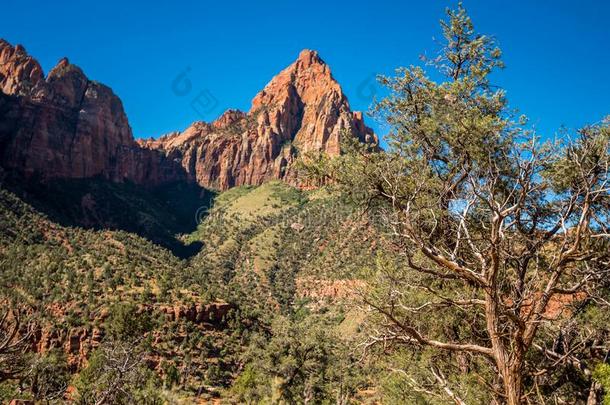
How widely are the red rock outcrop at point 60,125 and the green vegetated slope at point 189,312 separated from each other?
25957mm

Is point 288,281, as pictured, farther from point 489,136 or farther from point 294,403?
point 489,136

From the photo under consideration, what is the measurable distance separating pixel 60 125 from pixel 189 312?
5356 inches

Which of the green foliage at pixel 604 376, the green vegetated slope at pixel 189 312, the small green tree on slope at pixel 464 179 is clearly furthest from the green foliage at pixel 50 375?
the green foliage at pixel 604 376

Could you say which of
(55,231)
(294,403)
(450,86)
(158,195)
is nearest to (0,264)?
(55,231)

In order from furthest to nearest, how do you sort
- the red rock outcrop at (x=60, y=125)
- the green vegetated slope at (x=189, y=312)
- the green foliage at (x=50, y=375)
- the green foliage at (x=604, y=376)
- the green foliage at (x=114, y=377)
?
the red rock outcrop at (x=60, y=125) → the green foliage at (x=50, y=375) → the green vegetated slope at (x=189, y=312) → the green foliage at (x=114, y=377) → the green foliage at (x=604, y=376)

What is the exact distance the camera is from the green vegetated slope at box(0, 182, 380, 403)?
35.9 meters

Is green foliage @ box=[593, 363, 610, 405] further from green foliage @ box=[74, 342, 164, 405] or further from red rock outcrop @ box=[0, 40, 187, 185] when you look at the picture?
red rock outcrop @ box=[0, 40, 187, 185]

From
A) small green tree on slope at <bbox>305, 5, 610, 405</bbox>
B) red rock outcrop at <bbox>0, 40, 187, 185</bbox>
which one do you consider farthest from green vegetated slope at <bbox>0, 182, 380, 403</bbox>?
red rock outcrop at <bbox>0, 40, 187, 185</bbox>

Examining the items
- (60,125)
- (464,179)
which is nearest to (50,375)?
(464,179)

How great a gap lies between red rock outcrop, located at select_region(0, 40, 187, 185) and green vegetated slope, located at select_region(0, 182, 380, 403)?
25957 mm

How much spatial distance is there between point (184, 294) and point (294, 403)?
1244 inches

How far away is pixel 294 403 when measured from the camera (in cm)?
3378

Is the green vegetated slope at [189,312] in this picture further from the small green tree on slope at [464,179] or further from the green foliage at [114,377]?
the small green tree on slope at [464,179]

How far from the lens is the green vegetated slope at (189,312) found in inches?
1415
